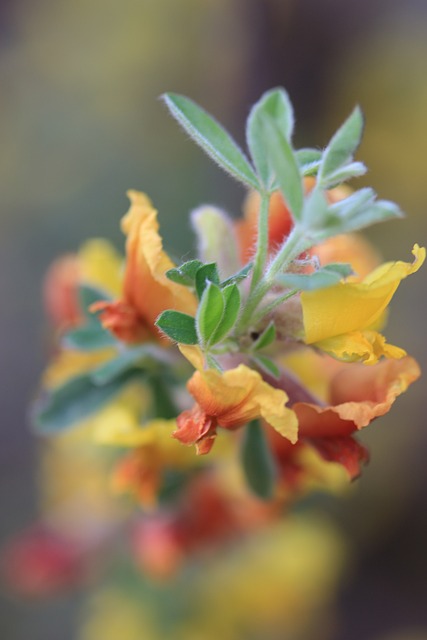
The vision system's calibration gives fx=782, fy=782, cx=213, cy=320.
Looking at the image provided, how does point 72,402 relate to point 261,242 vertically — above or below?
below

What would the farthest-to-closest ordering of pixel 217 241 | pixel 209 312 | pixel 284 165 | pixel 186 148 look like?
1. pixel 186 148
2. pixel 217 241
3. pixel 209 312
4. pixel 284 165

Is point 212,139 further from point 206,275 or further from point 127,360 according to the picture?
point 127,360

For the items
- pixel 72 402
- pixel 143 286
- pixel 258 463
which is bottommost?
pixel 258 463

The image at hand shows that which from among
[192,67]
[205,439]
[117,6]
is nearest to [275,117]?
[205,439]

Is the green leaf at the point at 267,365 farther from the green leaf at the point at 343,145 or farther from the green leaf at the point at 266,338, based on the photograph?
the green leaf at the point at 343,145

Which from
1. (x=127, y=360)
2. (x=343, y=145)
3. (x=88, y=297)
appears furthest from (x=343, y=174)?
(x=88, y=297)

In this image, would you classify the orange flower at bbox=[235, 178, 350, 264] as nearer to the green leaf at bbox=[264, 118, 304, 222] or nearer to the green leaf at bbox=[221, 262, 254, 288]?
the green leaf at bbox=[221, 262, 254, 288]

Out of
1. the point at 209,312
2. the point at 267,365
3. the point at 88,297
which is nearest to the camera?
the point at 209,312

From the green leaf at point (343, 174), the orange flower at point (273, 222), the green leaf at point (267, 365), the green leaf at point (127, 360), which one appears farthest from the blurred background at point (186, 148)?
the green leaf at point (343, 174)

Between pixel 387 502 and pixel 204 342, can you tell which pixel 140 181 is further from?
pixel 204 342
